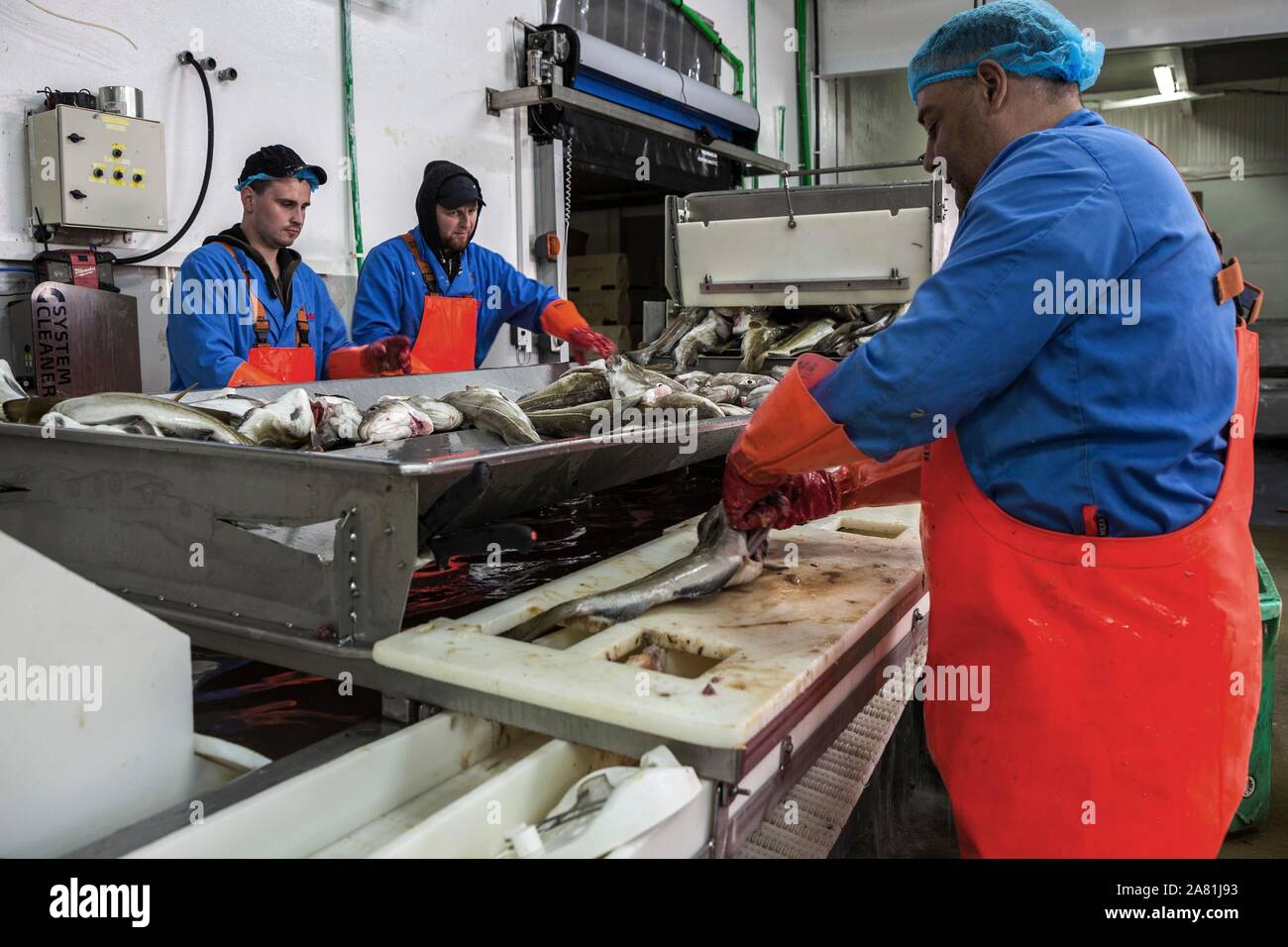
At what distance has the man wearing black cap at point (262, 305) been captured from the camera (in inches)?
134

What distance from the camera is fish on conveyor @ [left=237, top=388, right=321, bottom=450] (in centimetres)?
191

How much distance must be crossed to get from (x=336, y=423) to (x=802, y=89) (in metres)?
9.20

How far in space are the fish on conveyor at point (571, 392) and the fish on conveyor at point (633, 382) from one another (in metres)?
0.03

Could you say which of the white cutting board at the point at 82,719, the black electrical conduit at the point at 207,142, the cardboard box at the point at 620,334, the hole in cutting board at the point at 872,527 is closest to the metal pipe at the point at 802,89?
the cardboard box at the point at 620,334

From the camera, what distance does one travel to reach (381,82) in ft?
17.1

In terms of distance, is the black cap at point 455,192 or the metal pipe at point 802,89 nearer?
the black cap at point 455,192

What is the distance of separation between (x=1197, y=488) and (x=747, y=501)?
27.9 inches

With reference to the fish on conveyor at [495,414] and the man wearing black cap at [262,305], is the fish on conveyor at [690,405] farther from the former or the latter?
the man wearing black cap at [262,305]

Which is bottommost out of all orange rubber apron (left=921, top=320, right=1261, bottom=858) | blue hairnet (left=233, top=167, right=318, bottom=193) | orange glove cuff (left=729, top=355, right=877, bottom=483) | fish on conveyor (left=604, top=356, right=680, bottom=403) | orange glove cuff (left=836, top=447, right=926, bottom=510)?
orange rubber apron (left=921, top=320, right=1261, bottom=858)

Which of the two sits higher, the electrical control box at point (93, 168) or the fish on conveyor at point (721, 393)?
the electrical control box at point (93, 168)

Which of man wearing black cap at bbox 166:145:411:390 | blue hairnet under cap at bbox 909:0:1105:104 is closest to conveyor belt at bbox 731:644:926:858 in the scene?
blue hairnet under cap at bbox 909:0:1105:104

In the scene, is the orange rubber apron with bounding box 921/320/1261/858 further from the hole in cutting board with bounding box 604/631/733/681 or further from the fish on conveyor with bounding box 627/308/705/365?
the fish on conveyor with bounding box 627/308/705/365

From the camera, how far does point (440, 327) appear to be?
4535 mm

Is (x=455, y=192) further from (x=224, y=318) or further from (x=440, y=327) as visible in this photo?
(x=224, y=318)
